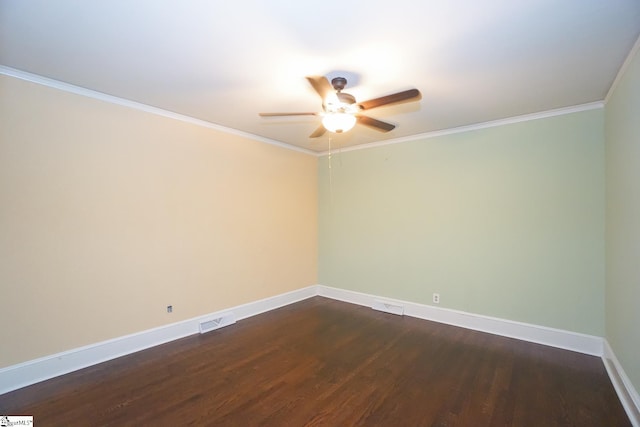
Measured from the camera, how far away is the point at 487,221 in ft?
12.2

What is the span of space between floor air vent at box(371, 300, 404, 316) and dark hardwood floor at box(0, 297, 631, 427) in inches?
28.6

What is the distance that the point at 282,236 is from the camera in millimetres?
4754

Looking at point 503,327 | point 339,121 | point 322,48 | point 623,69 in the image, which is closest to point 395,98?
point 339,121

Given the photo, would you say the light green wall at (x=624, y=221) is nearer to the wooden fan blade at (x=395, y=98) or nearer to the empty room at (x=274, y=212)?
the empty room at (x=274, y=212)

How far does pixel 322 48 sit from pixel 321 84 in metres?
0.23

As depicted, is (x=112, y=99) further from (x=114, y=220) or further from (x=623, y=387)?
(x=623, y=387)

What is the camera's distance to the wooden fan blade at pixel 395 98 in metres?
2.15

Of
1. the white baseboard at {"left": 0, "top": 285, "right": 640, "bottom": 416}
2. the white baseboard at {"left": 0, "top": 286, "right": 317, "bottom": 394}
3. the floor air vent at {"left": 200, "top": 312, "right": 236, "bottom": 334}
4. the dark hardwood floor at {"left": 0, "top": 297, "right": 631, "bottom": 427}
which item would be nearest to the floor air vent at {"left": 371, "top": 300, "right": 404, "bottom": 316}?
the white baseboard at {"left": 0, "top": 285, "right": 640, "bottom": 416}

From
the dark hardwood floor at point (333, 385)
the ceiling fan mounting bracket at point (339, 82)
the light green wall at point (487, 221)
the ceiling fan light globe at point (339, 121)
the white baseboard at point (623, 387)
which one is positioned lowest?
the dark hardwood floor at point (333, 385)

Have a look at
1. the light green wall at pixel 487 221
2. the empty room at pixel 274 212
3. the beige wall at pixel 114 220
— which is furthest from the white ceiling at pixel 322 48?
the light green wall at pixel 487 221

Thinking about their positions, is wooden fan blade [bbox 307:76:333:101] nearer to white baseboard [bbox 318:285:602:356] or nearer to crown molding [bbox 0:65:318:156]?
crown molding [bbox 0:65:318:156]

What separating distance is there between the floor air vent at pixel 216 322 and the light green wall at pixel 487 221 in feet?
6.21

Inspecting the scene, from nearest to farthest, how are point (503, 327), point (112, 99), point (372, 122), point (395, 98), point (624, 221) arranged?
point (395, 98)
point (624, 221)
point (372, 122)
point (112, 99)
point (503, 327)

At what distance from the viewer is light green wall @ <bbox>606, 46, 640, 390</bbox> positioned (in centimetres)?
214
